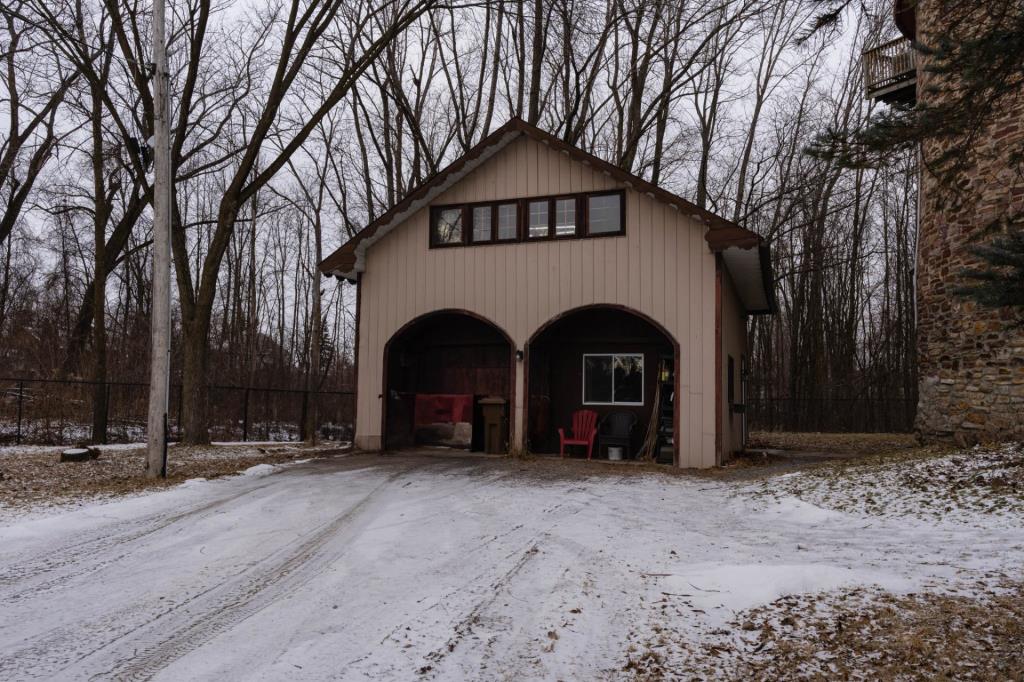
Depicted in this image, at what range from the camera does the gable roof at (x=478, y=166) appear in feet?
40.1

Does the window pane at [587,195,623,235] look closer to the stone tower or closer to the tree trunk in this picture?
the stone tower

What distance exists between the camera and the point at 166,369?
10.1 metres

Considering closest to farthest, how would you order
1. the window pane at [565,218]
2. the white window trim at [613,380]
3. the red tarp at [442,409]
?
the window pane at [565,218] < the white window trim at [613,380] < the red tarp at [442,409]

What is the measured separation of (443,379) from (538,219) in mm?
4520

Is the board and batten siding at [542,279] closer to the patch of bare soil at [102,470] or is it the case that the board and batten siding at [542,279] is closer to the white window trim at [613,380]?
the white window trim at [613,380]

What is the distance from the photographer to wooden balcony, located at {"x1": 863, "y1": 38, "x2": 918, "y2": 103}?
685 inches

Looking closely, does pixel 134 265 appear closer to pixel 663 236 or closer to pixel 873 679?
pixel 663 236

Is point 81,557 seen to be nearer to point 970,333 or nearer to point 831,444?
point 970,333

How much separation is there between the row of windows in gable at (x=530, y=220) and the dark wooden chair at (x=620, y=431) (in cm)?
373

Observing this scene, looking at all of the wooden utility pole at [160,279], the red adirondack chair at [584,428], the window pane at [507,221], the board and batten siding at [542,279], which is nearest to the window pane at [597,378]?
the red adirondack chair at [584,428]

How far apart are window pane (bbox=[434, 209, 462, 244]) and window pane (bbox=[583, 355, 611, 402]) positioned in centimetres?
383

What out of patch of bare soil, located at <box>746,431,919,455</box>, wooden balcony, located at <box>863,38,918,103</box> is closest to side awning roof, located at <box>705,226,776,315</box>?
patch of bare soil, located at <box>746,431,919,455</box>

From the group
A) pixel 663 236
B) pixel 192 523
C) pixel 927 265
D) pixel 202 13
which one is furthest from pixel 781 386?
pixel 192 523

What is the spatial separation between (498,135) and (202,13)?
24.8 feet
